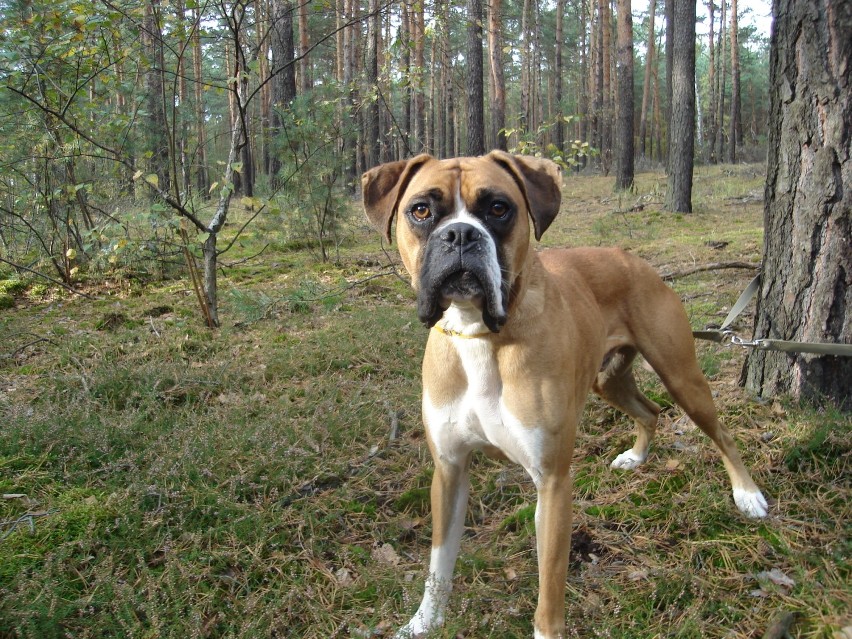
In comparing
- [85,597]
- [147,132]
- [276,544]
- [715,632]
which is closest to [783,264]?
[715,632]

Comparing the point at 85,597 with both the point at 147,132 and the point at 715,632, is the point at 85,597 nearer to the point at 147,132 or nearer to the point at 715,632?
the point at 715,632

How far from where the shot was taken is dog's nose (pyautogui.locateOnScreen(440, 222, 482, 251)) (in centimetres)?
238

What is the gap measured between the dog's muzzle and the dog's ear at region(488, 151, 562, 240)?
16.8 inches

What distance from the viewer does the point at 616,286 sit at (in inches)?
134

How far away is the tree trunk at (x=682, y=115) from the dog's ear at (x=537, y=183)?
10623 mm

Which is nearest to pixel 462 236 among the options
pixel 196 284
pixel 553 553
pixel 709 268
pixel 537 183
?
pixel 537 183

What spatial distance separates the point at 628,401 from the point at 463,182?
6.53 ft

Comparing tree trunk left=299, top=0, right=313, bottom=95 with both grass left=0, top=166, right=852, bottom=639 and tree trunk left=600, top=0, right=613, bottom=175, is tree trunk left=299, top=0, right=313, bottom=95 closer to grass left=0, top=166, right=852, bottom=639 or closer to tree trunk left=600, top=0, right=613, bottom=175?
tree trunk left=600, top=0, right=613, bottom=175

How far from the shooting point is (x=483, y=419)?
8.31 ft

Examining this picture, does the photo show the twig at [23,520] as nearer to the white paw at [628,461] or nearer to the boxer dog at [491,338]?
the boxer dog at [491,338]

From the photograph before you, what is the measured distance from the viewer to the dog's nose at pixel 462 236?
2375 millimetres

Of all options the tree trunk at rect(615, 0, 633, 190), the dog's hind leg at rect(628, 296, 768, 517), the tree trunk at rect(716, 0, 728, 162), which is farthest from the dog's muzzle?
the tree trunk at rect(716, 0, 728, 162)

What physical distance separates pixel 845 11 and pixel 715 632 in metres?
3.03

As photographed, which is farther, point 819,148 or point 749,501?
point 819,148
